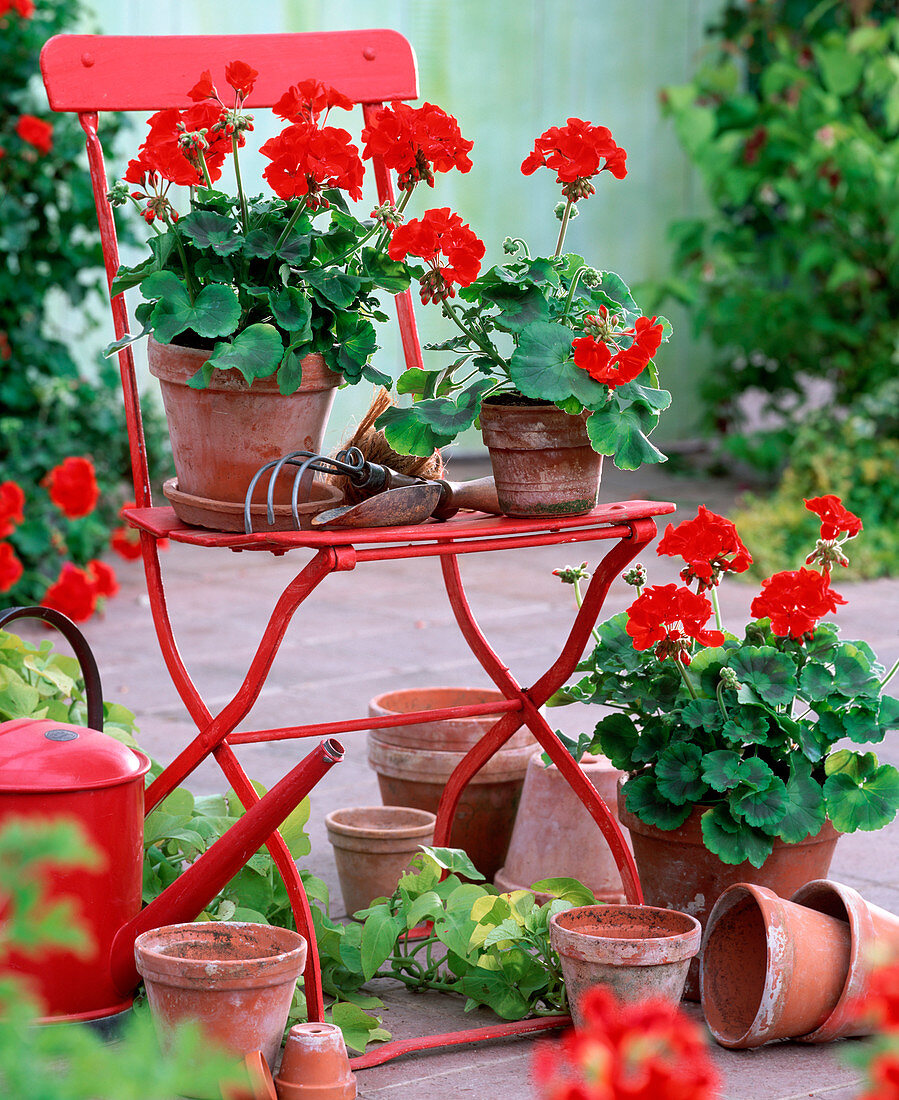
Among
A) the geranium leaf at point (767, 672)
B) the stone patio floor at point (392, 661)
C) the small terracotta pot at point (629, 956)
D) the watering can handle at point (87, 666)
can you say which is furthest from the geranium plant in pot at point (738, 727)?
the watering can handle at point (87, 666)

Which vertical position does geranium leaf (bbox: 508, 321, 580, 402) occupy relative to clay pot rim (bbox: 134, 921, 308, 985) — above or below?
above

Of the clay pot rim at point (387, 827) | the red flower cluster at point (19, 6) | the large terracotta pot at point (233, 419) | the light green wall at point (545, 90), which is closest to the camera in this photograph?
the large terracotta pot at point (233, 419)

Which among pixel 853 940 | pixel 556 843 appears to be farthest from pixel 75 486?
pixel 853 940

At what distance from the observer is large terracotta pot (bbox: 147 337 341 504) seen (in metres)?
1.91

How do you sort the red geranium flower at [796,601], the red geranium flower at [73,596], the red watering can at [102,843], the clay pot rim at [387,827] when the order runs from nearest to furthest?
the red watering can at [102,843]
the red geranium flower at [796,601]
the clay pot rim at [387,827]
the red geranium flower at [73,596]

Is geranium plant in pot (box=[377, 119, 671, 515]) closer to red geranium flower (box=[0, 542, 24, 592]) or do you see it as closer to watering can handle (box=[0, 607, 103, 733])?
watering can handle (box=[0, 607, 103, 733])

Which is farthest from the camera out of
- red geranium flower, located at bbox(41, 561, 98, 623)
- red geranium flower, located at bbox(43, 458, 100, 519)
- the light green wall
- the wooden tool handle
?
the light green wall

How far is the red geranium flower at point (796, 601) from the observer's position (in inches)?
83.6

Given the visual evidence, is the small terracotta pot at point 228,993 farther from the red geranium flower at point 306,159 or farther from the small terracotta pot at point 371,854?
the red geranium flower at point 306,159

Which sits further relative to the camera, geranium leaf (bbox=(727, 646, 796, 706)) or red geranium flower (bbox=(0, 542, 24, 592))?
red geranium flower (bbox=(0, 542, 24, 592))

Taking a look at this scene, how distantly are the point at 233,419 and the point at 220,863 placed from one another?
1.83 ft

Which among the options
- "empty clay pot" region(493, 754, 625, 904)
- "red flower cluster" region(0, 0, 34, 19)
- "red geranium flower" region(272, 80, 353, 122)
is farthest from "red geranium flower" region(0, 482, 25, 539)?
"red geranium flower" region(272, 80, 353, 122)

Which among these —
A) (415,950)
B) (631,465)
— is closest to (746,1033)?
(415,950)

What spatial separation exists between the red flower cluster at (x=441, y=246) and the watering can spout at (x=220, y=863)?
0.61 meters
